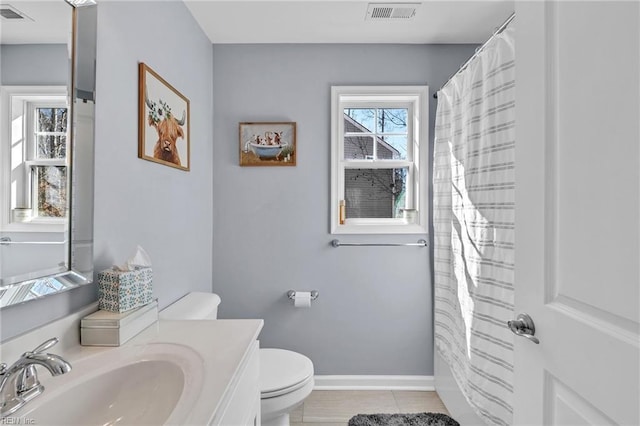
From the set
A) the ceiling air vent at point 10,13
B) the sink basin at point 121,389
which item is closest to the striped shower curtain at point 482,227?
the sink basin at point 121,389

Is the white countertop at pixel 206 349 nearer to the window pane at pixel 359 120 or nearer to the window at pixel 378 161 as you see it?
the window at pixel 378 161

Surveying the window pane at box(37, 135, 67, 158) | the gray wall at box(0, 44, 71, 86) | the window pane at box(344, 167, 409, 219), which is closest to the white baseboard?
the window pane at box(344, 167, 409, 219)

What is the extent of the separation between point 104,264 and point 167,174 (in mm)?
624

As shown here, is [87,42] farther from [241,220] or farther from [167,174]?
[241,220]

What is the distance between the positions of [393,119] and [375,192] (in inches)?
21.0

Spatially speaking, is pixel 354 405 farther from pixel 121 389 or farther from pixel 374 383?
pixel 121 389

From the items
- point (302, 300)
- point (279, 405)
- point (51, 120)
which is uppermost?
point (51, 120)

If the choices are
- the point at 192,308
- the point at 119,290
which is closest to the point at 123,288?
the point at 119,290

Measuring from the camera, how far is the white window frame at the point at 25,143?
86 centimetres

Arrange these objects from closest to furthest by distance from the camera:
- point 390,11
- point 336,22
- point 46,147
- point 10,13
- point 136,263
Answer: point 10,13 → point 46,147 → point 136,263 → point 390,11 → point 336,22

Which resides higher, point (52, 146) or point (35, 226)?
point (52, 146)

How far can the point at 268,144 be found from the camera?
2410 millimetres


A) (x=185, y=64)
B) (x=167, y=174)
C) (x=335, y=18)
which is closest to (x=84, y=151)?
(x=167, y=174)

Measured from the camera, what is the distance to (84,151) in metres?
1.12
